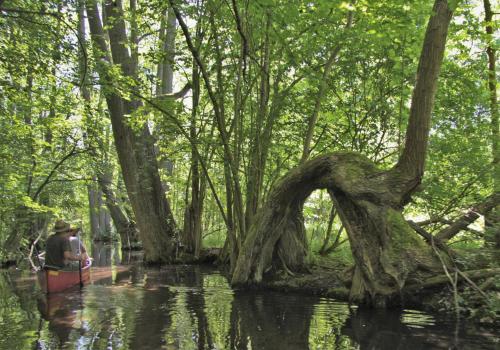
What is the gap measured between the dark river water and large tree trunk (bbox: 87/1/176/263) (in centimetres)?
489

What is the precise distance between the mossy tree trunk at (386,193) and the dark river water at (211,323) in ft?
1.97

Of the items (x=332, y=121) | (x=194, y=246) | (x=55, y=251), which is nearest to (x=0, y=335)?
(x=55, y=251)

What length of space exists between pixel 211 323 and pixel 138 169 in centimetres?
867

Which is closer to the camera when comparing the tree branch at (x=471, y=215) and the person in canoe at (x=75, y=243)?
the tree branch at (x=471, y=215)

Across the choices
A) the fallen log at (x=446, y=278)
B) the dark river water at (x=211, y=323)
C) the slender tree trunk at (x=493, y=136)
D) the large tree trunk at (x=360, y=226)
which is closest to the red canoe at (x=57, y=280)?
the dark river water at (x=211, y=323)

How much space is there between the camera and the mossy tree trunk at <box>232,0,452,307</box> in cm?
723

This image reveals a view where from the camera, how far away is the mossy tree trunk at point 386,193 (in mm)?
7234

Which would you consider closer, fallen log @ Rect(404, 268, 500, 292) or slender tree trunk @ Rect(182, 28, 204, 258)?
fallen log @ Rect(404, 268, 500, 292)

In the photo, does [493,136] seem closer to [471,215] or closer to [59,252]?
[471,215]

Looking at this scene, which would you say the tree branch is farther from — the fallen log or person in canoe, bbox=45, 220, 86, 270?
person in canoe, bbox=45, 220, 86, 270

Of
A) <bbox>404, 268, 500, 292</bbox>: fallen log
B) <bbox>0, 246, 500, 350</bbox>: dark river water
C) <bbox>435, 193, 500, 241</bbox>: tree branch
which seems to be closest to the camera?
<bbox>0, 246, 500, 350</bbox>: dark river water

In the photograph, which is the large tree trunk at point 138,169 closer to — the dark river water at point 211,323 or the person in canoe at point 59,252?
the person in canoe at point 59,252

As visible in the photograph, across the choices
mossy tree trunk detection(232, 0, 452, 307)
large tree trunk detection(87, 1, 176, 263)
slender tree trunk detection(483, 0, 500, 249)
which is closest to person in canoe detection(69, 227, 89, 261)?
large tree trunk detection(87, 1, 176, 263)

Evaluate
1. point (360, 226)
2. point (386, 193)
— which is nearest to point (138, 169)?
point (360, 226)
